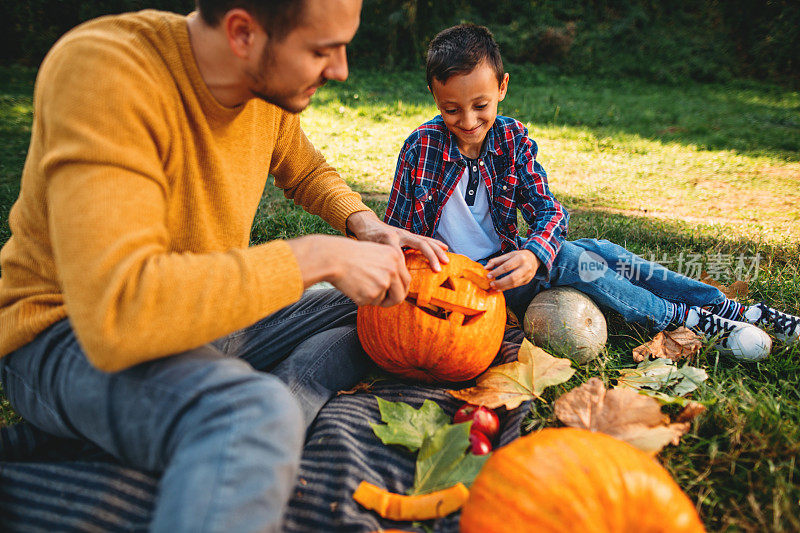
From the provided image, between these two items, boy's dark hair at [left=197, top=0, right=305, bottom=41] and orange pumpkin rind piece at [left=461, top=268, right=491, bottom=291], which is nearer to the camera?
boy's dark hair at [left=197, top=0, right=305, bottom=41]

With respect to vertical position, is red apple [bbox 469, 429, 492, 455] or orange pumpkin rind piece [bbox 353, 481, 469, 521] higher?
red apple [bbox 469, 429, 492, 455]

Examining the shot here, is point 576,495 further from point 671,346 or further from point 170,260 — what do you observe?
point 671,346

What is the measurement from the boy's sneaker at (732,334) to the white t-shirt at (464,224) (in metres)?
1.02

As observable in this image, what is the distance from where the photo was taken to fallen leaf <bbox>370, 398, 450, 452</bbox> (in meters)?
1.73

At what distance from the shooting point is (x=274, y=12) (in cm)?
133

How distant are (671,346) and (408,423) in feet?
4.50

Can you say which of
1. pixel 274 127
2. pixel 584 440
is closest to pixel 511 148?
pixel 274 127

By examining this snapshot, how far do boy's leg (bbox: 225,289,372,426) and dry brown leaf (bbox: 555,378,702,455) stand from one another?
2.83ft

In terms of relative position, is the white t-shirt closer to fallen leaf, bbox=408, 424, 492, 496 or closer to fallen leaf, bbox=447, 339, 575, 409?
fallen leaf, bbox=447, 339, 575, 409

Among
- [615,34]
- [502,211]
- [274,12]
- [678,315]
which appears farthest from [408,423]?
[615,34]

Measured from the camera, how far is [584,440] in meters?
1.36

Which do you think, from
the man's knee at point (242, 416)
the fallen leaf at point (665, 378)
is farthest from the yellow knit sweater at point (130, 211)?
the fallen leaf at point (665, 378)

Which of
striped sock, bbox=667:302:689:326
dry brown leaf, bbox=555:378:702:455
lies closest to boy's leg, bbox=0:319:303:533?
dry brown leaf, bbox=555:378:702:455

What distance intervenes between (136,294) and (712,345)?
7.65ft
